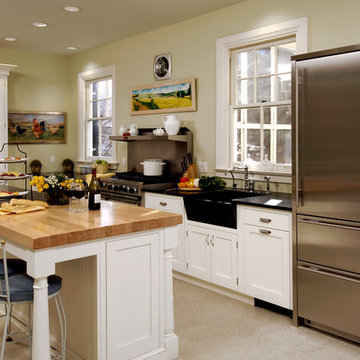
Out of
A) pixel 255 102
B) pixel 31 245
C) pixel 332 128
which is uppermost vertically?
pixel 255 102

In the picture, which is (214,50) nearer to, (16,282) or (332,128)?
(332,128)

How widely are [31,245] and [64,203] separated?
102 centimetres

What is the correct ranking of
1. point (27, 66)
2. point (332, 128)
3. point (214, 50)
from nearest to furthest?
point (332, 128) → point (214, 50) → point (27, 66)

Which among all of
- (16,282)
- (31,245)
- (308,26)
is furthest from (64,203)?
(308,26)

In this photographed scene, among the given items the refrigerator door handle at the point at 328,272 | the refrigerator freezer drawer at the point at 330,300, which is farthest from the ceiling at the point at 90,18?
the refrigerator freezer drawer at the point at 330,300

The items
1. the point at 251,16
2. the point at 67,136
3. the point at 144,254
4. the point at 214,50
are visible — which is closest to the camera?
the point at 144,254

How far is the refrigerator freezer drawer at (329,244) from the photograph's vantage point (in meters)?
2.84

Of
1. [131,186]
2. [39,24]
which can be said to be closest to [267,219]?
[131,186]

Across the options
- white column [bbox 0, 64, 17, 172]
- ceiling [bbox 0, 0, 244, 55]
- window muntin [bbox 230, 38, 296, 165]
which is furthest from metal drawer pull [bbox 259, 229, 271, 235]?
white column [bbox 0, 64, 17, 172]

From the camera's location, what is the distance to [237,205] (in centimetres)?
365

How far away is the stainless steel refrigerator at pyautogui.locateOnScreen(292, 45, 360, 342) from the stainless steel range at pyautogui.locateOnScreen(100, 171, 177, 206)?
72.9 inches

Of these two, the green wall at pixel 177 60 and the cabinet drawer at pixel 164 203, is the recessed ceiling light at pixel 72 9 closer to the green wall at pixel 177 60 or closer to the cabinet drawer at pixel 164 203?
the green wall at pixel 177 60

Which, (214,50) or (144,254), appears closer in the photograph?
(144,254)

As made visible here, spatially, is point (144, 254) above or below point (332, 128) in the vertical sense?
below
